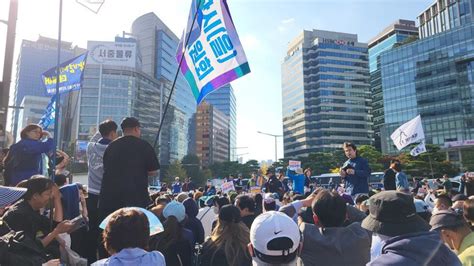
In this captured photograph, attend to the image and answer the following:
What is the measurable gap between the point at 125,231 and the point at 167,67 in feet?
387

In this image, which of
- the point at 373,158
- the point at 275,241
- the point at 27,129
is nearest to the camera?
the point at 275,241

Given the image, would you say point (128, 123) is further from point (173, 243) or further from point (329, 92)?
point (329, 92)

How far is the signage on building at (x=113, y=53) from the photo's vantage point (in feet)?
287

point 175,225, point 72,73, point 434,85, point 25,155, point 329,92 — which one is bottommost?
point 175,225

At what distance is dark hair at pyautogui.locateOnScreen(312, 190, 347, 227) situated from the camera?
113 inches

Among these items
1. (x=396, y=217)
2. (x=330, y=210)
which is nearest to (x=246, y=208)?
(x=330, y=210)

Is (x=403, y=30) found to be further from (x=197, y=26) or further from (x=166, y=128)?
(x=197, y=26)

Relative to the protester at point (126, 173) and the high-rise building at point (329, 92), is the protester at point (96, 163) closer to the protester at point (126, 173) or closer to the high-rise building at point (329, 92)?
the protester at point (126, 173)

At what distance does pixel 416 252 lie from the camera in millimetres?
1998

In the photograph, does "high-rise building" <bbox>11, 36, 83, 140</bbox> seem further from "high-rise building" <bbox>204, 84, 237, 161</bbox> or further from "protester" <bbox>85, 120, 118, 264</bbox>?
"protester" <bbox>85, 120, 118, 264</bbox>

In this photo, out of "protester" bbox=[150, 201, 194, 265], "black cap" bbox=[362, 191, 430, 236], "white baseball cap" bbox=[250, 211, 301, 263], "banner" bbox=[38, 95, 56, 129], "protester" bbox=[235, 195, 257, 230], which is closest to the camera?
"black cap" bbox=[362, 191, 430, 236]

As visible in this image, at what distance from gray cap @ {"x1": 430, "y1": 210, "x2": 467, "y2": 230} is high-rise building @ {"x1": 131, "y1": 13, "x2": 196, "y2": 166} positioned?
102629mm

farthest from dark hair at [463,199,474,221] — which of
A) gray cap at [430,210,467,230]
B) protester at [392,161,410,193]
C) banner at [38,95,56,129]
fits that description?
banner at [38,95,56,129]

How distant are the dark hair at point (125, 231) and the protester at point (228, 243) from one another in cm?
133
